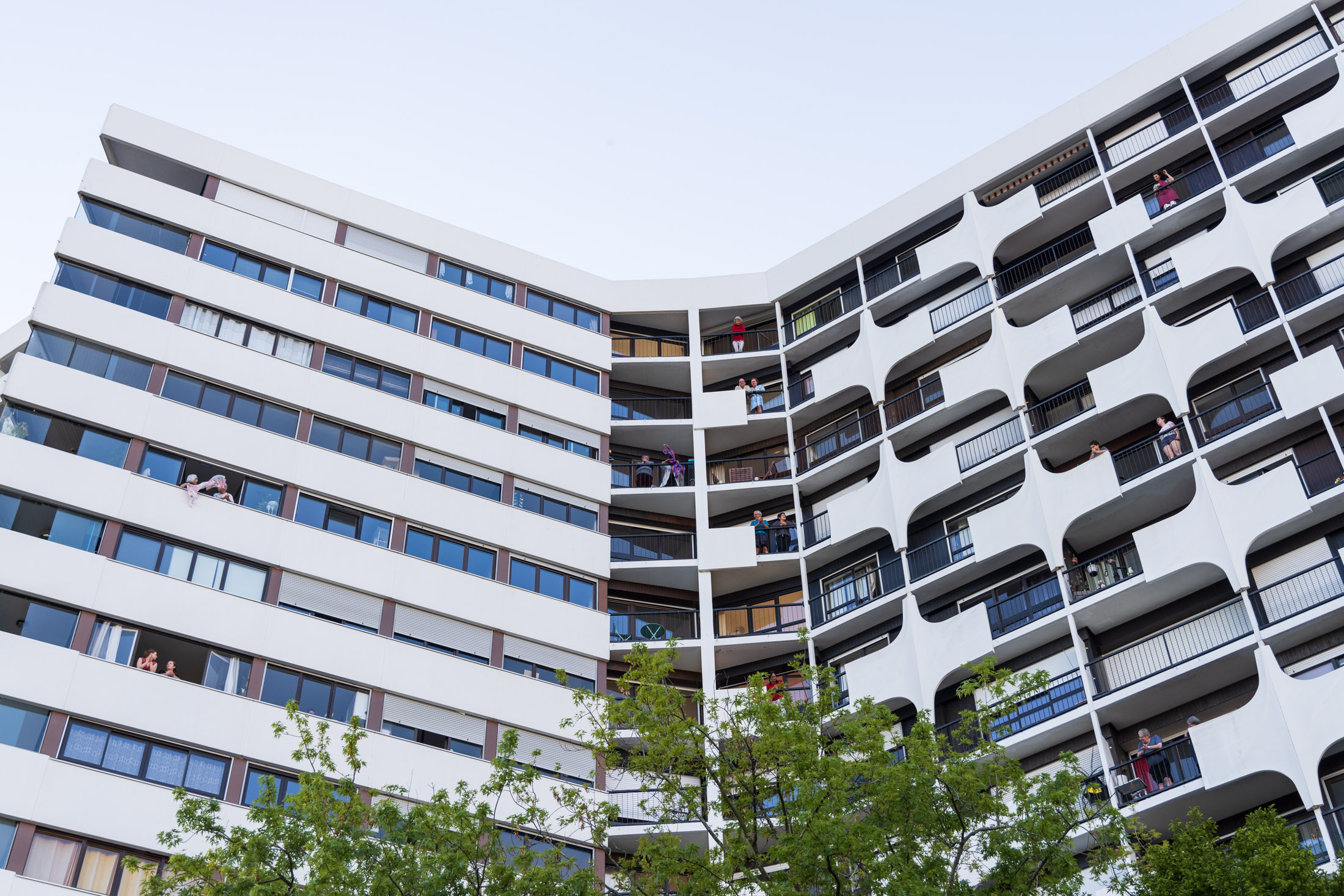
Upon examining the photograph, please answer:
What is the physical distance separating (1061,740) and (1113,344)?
11.2 m

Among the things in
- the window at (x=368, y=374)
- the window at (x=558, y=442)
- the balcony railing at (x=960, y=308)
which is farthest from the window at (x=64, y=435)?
the balcony railing at (x=960, y=308)

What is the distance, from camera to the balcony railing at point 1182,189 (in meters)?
36.1

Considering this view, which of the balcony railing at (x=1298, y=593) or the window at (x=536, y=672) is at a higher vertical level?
the window at (x=536, y=672)

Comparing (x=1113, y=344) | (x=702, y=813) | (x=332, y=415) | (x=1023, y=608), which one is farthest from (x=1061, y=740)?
(x=332, y=415)

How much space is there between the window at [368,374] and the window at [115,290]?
463cm

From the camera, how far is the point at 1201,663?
1165 inches

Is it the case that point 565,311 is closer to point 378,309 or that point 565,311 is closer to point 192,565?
point 378,309

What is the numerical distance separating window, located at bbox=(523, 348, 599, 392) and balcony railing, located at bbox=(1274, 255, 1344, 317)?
20383 mm

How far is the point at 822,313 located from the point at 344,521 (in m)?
17.3

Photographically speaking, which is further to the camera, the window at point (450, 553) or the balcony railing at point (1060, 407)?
the window at point (450, 553)

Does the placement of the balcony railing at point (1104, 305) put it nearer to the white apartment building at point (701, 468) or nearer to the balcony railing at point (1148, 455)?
the white apartment building at point (701, 468)

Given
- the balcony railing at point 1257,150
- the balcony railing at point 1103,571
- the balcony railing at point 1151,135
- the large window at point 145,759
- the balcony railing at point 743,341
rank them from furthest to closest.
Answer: the balcony railing at point 743,341, the balcony railing at point 1151,135, the balcony railing at point 1257,150, the balcony railing at point 1103,571, the large window at point 145,759

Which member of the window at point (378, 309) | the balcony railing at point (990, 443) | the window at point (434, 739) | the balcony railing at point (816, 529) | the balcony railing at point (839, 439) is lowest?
the window at point (434, 739)

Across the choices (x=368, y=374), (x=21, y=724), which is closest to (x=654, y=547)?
(x=368, y=374)
